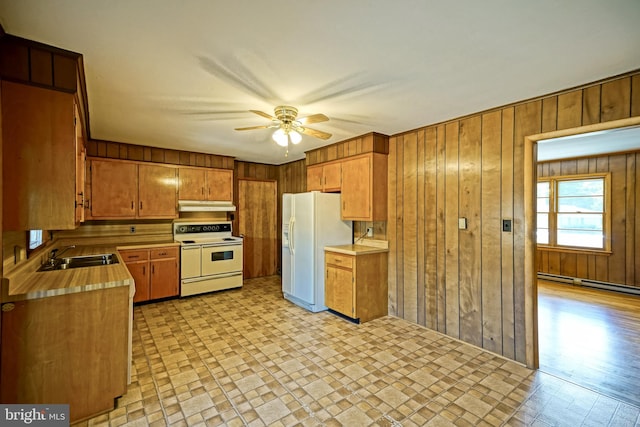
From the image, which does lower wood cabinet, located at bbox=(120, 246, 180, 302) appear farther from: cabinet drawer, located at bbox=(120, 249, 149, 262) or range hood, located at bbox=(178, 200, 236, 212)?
range hood, located at bbox=(178, 200, 236, 212)

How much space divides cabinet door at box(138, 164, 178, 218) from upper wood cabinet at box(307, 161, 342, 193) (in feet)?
7.67

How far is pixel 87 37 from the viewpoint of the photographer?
5.62 feet

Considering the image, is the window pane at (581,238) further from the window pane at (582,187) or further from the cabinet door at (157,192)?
the cabinet door at (157,192)

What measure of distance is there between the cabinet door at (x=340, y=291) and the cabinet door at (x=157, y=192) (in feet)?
9.40

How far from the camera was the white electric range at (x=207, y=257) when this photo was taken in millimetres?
4637

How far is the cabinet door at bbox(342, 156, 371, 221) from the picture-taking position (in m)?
3.83

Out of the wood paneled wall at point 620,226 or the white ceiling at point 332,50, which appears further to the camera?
the wood paneled wall at point 620,226

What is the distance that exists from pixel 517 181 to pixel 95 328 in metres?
3.75

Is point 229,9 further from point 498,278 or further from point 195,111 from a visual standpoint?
point 498,278

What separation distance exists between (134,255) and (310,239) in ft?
8.68

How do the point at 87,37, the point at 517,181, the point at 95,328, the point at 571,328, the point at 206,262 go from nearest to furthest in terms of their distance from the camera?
the point at 87,37 < the point at 95,328 < the point at 517,181 < the point at 571,328 < the point at 206,262

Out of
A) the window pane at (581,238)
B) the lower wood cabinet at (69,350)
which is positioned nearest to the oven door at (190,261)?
the lower wood cabinet at (69,350)

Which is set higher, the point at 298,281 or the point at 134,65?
the point at 134,65

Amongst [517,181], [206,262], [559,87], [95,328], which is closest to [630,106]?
[559,87]
